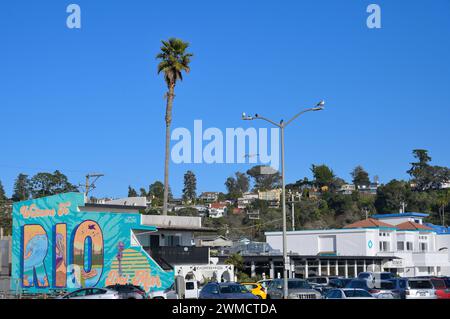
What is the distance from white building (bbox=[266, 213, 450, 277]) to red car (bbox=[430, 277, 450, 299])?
Result: 3618 centimetres

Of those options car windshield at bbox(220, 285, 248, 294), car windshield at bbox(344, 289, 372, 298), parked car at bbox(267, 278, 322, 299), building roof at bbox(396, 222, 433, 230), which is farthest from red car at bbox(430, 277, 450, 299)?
building roof at bbox(396, 222, 433, 230)

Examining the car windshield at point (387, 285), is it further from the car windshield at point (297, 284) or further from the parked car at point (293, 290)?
the car windshield at point (297, 284)

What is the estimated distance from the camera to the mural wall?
4822cm

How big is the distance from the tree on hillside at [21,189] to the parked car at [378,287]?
359 feet

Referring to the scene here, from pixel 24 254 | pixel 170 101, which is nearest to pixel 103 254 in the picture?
pixel 24 254

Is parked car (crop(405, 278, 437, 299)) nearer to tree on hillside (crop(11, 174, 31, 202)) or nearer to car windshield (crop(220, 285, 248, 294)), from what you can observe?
car windshield (crop(220, 285, 248, 294))

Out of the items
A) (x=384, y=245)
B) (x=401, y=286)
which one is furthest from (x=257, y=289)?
(x=384, y=245)

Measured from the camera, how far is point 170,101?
65.5 m

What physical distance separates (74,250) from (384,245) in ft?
131

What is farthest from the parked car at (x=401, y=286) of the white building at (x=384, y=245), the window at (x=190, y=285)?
the white building at (x=384, y=245)
